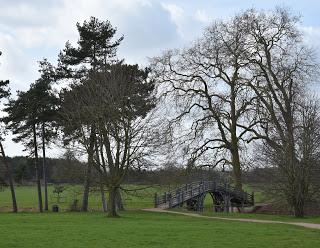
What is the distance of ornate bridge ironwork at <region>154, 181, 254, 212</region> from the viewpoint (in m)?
46.0

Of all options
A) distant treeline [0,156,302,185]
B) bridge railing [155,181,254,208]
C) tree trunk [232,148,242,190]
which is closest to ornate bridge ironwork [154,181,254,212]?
bridge railing [155,181,254,208]

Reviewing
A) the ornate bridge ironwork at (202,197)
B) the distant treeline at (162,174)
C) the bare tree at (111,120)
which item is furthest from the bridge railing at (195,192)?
the bare tree at (111,120)

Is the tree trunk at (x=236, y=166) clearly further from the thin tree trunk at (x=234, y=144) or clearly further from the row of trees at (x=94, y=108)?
the row of trees at (x=94, y=108)

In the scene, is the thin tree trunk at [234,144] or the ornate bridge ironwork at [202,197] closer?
the ornate bridge ironwork at [202,197]

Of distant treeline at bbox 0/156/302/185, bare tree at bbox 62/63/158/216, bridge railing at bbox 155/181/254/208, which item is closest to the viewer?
bare tree at bbox 62/63/158/216

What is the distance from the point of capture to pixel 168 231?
68.0 feet

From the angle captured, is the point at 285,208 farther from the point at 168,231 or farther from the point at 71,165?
the point at 168,231

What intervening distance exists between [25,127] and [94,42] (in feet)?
34.6

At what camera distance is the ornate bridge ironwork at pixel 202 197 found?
151 feet

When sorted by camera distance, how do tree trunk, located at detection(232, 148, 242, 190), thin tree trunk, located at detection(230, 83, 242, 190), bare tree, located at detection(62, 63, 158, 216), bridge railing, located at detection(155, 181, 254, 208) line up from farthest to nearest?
tree trunk, located at detection(232, 148, 242, 190) < thin tree trunk, located at detection(230, 83, 242, 190) < bridge railing, located at detection(155, 181, 254, 208) < bare tree, located at detection(62, 63, 158, 216)

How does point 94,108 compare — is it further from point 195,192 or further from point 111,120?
point 195,192

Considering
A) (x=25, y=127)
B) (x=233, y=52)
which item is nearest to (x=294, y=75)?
(x=233, y=52)

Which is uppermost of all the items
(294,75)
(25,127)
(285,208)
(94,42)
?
(94,42)

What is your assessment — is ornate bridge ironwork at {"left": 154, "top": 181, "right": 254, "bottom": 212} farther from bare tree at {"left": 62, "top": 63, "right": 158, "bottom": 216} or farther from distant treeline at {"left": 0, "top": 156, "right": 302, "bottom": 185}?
bare tree at {"left": 62, "top": 63, "right": 158, "bottom": 216}
